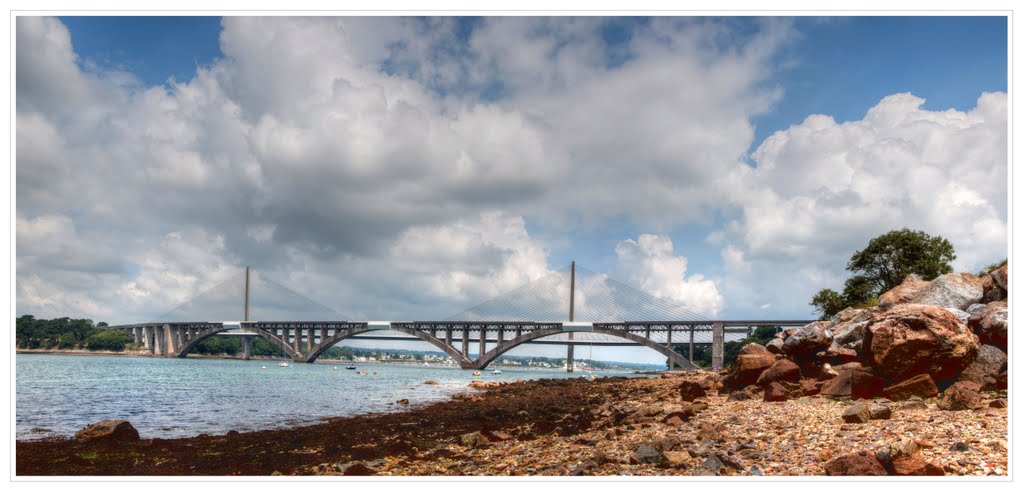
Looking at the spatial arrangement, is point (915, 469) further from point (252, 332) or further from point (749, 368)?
point (252, 332)

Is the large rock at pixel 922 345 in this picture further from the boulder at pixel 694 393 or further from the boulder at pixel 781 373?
the boulder at pixel 694 393

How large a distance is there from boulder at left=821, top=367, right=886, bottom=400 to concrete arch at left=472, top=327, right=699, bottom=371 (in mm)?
85773

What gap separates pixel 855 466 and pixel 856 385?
9.02 m

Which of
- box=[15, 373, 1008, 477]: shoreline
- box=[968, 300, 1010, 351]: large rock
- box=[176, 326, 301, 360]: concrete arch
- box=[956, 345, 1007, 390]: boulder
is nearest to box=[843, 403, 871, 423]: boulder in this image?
box=[15, 373, 1008, 477]: shoreline

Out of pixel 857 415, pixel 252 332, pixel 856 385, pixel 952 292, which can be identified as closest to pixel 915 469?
pixel 857 415

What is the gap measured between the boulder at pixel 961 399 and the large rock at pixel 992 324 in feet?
11.3

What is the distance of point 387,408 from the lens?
34094 millimetres

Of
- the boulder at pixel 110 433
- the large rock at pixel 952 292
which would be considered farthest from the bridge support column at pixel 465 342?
the boulder at pixel 110 433

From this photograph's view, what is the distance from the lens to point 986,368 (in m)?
16.3

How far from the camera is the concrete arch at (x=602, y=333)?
353ft
